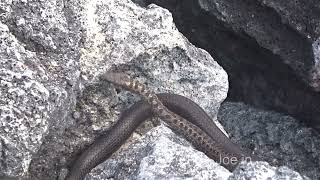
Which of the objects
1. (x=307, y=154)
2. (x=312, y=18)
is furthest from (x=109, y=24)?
(x=307, y=154)

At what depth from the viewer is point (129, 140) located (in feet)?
17.2

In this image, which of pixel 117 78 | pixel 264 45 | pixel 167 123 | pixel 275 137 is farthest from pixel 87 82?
pixel 275 137

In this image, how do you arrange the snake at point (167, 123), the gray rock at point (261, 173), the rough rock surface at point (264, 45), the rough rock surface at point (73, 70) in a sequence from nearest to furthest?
the gray rock at point (261, 173) < the rough rock surface at point (73, 70) < the snake at point (167, 123) < the rough rock surface at point (264, 45)

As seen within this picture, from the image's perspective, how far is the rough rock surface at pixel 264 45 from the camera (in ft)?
19.1

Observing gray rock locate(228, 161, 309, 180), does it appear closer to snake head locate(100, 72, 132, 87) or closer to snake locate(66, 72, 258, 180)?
snake locate(66, 72, 258, 180)

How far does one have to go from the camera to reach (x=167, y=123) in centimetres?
544

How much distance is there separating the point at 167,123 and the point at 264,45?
1346 mm

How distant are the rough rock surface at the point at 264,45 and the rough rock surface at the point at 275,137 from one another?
14 cm

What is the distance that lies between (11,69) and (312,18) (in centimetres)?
271

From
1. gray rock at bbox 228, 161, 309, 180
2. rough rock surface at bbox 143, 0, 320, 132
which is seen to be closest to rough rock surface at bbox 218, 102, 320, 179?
rough rock surface at bbox 143, 0, 320, 132

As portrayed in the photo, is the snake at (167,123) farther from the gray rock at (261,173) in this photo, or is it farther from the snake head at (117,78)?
the gray rock at (261,173)

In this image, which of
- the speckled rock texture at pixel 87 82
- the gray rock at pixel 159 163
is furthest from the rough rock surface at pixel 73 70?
the gray rock at pixel 159 163

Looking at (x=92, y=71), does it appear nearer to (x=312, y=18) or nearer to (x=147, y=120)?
(x=147, y=120)

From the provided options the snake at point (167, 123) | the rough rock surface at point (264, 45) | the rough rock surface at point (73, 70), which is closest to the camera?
the rough rock surface at point (73, 70)
